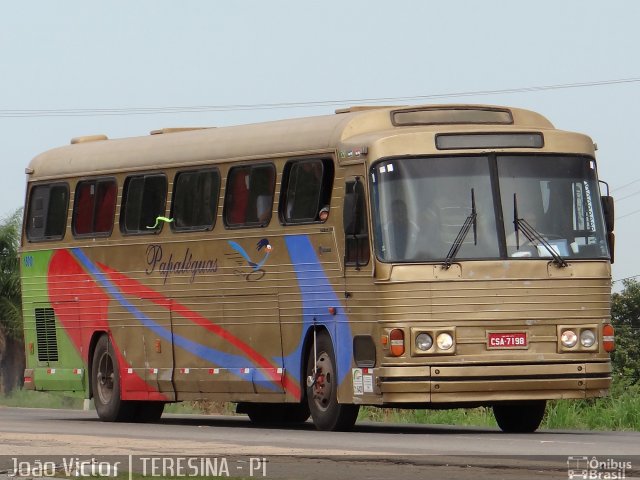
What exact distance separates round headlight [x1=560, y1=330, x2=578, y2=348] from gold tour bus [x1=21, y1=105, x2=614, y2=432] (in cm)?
1

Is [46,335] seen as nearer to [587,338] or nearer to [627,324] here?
[587,338]

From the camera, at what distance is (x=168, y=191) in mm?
24359

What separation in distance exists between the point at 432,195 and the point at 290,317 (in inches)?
110

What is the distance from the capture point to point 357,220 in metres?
20.5

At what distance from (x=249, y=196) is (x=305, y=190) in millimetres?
1311

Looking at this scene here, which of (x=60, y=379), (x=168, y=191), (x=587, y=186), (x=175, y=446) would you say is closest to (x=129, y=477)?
(x=175, y=446)

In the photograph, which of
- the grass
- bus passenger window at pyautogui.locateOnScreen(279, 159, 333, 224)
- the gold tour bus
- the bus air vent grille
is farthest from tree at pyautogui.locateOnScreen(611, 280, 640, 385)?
bus passenger window at pyautogui.locateOnScreen(279, 159, 333, 224)

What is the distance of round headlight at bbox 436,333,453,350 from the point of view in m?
20.0

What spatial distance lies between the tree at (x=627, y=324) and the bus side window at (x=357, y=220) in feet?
182

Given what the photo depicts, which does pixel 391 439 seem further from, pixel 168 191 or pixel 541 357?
pixel 168 191

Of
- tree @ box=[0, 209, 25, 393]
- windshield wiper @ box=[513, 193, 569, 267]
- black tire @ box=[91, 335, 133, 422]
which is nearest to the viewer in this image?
windshield wiper @ box=[513, 193, 569, 267]

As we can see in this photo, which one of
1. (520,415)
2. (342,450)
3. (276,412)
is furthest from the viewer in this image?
(276,412)

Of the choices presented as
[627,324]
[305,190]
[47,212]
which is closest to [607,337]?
[305,190]

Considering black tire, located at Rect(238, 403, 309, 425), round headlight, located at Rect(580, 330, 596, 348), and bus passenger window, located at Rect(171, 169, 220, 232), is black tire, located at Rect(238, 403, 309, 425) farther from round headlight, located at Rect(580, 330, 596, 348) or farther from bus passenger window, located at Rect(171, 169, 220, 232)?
round headlight, located at Rect(580, 330, 596, 348)
